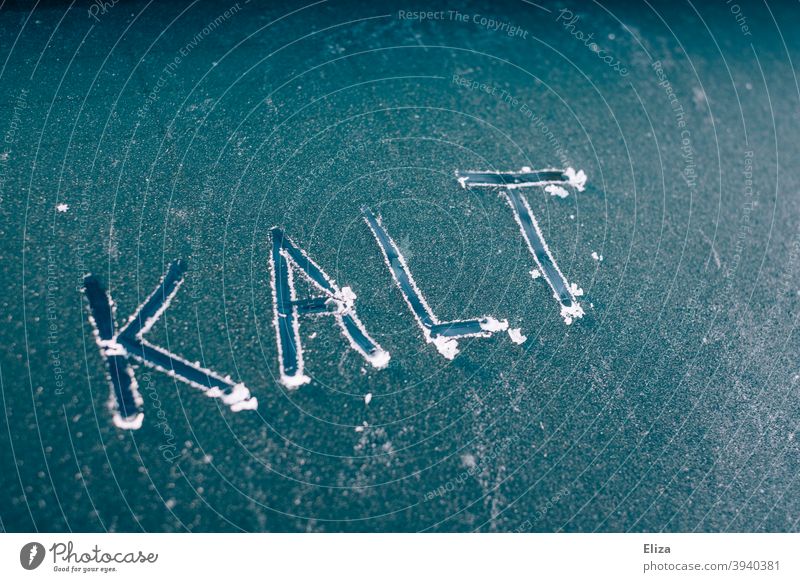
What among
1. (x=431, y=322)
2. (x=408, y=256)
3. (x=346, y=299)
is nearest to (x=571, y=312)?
(x=431, y=322)

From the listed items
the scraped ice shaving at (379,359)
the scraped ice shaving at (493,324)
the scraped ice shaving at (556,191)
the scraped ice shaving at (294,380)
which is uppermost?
the scraped ice shaving at (556,191)

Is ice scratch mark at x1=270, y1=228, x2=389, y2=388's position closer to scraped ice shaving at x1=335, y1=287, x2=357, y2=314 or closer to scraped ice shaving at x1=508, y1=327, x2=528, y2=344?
scraped ice shaving at x1=335, y1=287, x2=357, y2=314

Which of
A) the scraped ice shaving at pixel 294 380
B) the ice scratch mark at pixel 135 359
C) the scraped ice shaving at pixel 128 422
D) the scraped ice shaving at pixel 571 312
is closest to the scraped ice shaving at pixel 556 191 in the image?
the scraped ice shaving at pixel 571 312

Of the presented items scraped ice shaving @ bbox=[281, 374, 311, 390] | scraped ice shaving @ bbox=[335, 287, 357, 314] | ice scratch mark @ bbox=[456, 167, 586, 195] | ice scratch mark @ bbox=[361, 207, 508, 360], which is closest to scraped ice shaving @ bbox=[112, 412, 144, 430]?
scraped ice shaving @ bbox=[281, 374, 311, 390]

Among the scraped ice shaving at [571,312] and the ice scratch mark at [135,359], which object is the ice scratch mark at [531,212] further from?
the ice scratch mark at [135,359]

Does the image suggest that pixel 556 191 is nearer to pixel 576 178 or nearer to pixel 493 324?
pixel 576 178

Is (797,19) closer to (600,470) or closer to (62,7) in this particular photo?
(600,470)
